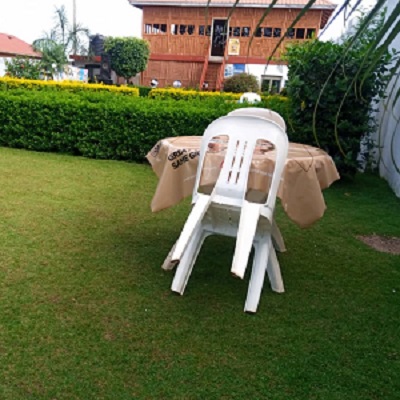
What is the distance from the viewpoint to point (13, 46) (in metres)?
34.2

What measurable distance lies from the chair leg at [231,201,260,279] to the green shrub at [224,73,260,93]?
15.4 m

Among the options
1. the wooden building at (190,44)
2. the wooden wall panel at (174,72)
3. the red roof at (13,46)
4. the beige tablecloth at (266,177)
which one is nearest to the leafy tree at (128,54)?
the wooden wall panel at (174,72)

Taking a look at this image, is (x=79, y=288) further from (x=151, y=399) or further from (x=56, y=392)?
(x=151, y=399)

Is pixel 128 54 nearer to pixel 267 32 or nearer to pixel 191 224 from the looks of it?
pixel 267 32

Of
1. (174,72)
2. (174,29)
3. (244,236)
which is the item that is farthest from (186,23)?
(244,236)

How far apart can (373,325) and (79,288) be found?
191cm

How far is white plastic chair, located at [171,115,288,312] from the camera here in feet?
7.80

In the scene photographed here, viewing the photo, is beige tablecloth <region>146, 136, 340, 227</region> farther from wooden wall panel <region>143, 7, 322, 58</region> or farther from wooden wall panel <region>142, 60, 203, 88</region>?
wooden wall panel <region>142, 60, 203, 88</region>

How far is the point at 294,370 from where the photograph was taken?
205 centimetres

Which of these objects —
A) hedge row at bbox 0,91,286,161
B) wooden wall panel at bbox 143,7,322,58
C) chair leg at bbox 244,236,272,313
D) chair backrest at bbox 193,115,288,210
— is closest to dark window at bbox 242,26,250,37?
wooden wall panel at bbox 143,7,322,58

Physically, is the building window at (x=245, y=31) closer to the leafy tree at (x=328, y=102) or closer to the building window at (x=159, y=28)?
the building window at (x=159, y=28)

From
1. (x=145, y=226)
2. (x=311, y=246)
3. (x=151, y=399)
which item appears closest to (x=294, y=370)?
(x=151, y=399)

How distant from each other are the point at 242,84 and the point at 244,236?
16.2m

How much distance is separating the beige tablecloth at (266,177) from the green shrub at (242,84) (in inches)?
587
